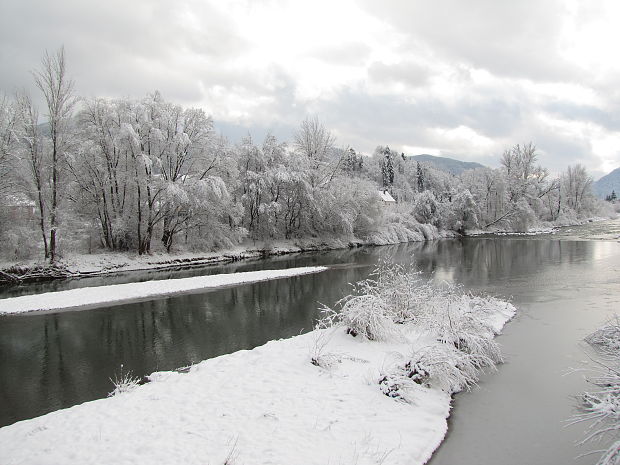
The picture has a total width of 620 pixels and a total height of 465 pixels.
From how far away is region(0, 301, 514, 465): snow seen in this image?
6.00m

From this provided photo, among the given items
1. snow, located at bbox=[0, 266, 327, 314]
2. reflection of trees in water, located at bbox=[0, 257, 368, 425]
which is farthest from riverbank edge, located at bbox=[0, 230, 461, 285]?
reflection of trees in water, located at bbox=[0, 257, 368, 425]

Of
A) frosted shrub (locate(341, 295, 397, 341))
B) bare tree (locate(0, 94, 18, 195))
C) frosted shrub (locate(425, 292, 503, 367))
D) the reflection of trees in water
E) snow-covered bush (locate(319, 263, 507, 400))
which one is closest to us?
snow-covered bush (locate(319, 263, 507, 400))

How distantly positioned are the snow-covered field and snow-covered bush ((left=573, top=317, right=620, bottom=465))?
245 cm

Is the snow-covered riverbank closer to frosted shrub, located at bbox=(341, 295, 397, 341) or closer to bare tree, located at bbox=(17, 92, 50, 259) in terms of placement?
bare tree, located at bbox=(17, 92, 50, 259)

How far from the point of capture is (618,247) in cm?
3862

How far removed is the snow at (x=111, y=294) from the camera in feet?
60.1

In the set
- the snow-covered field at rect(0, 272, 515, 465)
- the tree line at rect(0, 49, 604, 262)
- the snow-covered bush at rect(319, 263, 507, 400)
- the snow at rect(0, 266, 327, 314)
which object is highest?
the tree line at rect(0, 49, 604, 262)

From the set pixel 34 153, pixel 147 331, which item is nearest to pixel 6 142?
pixel 34 153

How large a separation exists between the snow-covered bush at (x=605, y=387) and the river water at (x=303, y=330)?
332 millimetres

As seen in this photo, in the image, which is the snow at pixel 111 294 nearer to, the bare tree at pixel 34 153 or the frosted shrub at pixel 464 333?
the bare tree at pixel 34 153

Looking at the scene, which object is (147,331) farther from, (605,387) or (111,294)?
(605,387)

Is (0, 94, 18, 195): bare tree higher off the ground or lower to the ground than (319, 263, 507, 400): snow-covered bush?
higher

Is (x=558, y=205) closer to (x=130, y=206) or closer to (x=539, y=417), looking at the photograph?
(x=130, y=206)

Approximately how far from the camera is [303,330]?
46.3 feet
